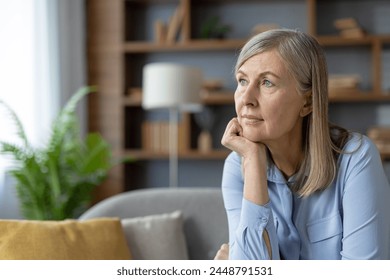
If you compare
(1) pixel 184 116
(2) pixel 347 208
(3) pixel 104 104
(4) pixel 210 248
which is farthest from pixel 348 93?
(2) pixel 347 208

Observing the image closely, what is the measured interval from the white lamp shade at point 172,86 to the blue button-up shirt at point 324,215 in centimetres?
261

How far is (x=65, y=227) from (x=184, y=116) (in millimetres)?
2924

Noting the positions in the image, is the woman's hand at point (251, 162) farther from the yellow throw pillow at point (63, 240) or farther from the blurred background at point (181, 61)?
the blurred background at point (181, 61)

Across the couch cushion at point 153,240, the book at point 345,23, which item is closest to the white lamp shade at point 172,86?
the book at point 345,23

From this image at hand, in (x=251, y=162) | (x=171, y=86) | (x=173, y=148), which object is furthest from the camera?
(x=173, y=148)

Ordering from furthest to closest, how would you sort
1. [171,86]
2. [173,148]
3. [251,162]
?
[173,148] → [171,86] → [251,162]

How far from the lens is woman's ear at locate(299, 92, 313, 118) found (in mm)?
1368

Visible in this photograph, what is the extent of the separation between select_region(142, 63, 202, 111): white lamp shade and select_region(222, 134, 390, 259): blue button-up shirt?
2.61 metres

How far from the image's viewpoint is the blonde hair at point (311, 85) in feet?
4.28

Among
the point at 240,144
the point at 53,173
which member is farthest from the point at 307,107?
the point at 53,173

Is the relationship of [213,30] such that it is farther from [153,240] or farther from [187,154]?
[153,240]

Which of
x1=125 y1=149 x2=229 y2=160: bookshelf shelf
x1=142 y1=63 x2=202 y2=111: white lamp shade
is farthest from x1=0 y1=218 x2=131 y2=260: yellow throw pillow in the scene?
x1=125 y1=149 x2=229 y2=160: bookshelf shelf

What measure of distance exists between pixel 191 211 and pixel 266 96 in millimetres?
1073

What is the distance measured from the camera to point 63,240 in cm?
198
